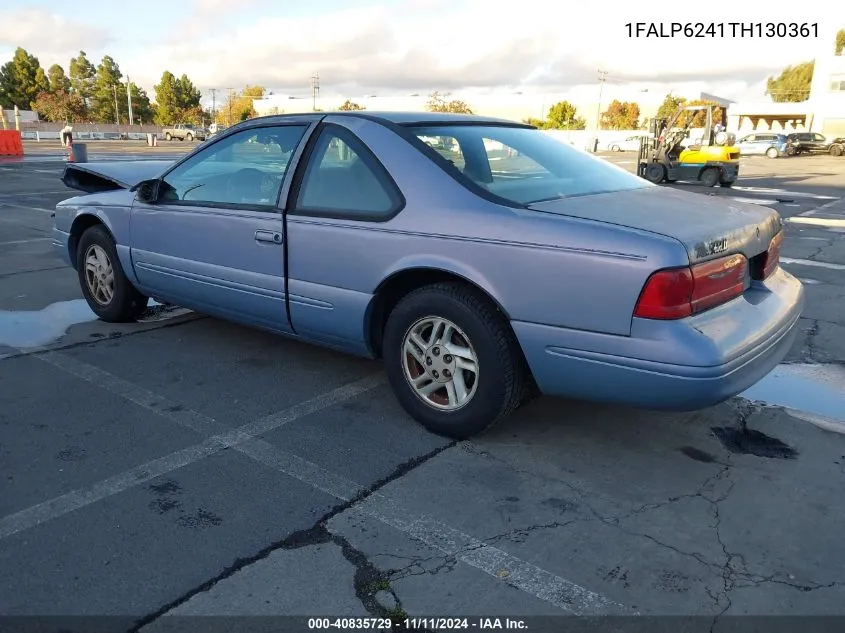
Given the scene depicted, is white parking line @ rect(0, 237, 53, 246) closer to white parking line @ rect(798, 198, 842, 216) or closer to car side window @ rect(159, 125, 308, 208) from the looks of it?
car side window @ rect(159, 125, 308, 208)

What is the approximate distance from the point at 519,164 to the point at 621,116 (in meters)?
90.5

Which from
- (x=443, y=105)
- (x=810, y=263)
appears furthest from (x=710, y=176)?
(x=443, y=105)

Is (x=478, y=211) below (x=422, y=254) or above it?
above

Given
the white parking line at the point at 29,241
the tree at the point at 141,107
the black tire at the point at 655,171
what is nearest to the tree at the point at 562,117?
the tree at the point at 141,107

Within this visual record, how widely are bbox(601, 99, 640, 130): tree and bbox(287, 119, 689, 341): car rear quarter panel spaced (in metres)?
87.2

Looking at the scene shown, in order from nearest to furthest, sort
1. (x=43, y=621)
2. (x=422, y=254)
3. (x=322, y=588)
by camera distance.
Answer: (x=43, y=621) → (x=322, y=588) → (x=422, y=254)

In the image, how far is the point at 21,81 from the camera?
7656 cm

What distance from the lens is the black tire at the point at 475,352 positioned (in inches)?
124

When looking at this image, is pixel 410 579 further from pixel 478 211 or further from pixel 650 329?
pixel 478 211

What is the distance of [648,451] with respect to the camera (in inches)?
132

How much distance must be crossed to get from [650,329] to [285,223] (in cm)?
208

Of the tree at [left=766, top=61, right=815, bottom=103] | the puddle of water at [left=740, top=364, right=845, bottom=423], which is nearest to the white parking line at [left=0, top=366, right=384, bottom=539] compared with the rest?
the puddle of water at [left=740, top=364, right=845, bottom=423]

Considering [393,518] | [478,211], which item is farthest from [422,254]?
[393,518]

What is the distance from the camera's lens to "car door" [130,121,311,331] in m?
3.95
